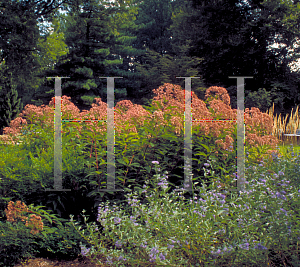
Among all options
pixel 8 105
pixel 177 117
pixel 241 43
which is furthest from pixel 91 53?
pixel 177 117

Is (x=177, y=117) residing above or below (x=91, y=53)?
below

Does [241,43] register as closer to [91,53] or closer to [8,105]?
[91,53]

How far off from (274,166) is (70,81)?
18205 millimetres

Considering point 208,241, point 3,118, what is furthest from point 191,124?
point 3,118

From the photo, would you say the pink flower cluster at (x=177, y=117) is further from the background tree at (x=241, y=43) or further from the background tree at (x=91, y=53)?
the background tree at (x=91, y=53)

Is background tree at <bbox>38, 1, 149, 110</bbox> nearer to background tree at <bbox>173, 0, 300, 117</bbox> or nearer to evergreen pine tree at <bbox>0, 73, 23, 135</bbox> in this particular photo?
evergreen pine tree at <bbox>0, 73, 23, 135</bbox>

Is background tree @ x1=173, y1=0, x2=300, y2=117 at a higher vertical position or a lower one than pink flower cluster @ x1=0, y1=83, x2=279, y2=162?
higher

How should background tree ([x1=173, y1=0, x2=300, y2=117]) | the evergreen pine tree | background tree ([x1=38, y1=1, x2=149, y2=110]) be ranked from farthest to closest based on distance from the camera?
background tree ([x1=38, y1=1, x2=149, y2=110]), background tree ([x1=173, y1=0, x2=300, y2=117]), the evergreen pine tree

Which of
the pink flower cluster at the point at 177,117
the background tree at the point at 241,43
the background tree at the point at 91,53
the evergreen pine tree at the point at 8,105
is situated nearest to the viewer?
the pink flower cluster at the point at 177,117

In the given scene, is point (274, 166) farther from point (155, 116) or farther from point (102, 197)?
point (102, 197)

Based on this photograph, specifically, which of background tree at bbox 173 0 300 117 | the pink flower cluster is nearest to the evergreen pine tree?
background tree at bbox 173 0 300 117

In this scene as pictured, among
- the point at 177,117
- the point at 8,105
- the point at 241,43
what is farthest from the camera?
the point at 241,43

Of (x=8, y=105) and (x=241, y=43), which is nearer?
(x=8, y=105)

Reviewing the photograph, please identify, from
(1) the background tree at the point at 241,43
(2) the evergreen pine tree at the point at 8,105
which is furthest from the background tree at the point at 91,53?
(1) the background tree at the point at 241,43
